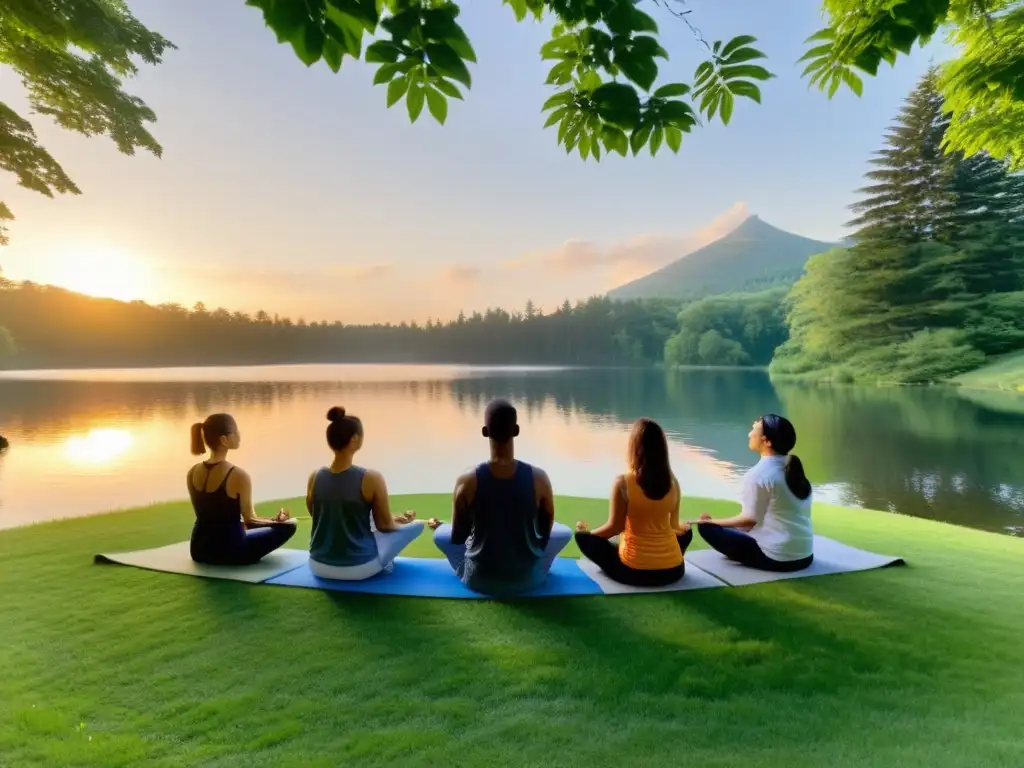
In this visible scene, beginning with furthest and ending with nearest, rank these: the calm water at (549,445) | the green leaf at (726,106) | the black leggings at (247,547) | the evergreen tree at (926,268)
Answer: the evergreen tree at (926,268)
the calm water at (549,445)
the black leggings at (247,547)
the green leaf at (726,106)

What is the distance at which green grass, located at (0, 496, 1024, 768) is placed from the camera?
205 centimetres

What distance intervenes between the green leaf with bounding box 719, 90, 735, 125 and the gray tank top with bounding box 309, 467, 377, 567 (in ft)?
8.50

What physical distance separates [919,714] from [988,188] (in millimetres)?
36893

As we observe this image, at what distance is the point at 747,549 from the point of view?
12.6 feet

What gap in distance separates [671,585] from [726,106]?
265 centimetres

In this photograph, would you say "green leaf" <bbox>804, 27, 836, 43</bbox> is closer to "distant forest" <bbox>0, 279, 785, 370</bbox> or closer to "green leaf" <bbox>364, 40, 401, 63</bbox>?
"green leaf" <bbox>364, 40, 401, 63</bbox>

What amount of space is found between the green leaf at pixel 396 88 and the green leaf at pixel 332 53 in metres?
0.18

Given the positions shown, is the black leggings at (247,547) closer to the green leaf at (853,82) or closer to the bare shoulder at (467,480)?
the bare shoulder at (467,480)

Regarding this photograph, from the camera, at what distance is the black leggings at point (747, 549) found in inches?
150

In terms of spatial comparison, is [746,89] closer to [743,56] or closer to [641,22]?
[743,56]

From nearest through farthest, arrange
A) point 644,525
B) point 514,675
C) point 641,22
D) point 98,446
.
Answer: point 641,22 → point 514,675 → point 644,525 → point 98,446

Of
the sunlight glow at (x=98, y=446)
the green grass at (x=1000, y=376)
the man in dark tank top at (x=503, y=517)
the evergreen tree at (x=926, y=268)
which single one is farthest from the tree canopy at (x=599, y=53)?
the evergreen tree at (x=926, y=268)

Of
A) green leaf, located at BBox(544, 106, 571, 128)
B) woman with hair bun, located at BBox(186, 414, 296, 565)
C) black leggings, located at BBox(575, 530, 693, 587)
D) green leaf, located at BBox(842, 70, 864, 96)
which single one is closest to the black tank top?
woman with hair bun, located at BBox(186, 414, 296, 565)

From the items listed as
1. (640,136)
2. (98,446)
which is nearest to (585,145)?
(640,136)
